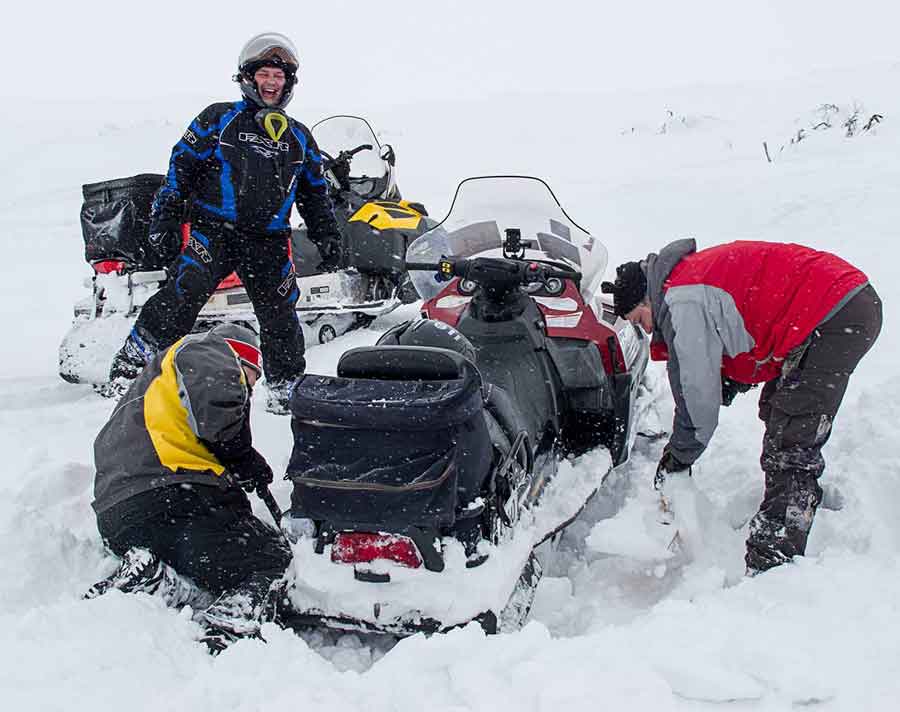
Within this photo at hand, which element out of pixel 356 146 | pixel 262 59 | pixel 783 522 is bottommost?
pixel 783 522

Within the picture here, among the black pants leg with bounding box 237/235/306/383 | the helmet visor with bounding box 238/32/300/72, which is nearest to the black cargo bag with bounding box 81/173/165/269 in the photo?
the black pants leg with bounding box 237/235/306/383

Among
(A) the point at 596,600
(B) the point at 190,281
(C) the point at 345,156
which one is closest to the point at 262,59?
(B) the point at 190,281

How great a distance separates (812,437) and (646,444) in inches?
46.1

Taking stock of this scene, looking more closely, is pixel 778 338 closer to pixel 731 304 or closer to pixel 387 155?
pixel 731 304

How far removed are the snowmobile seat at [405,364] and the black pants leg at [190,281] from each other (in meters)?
2.05

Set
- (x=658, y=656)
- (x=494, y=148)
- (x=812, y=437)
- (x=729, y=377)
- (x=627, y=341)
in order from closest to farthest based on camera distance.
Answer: (x=658, y=656) < (x=812, y=437) < (x=729, y=377) < (x=627, y=341) < (x=494, y=148)

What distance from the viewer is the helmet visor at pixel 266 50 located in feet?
12.9

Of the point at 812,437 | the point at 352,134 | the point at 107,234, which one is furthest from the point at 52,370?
the point at 812,437

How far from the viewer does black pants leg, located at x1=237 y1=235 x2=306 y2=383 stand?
13.4ft

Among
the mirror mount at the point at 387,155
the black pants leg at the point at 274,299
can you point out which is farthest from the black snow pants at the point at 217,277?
the mirror mount at the point at 387,155

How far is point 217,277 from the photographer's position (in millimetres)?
4105

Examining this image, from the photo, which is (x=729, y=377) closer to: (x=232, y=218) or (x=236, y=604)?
(x=236, y=604)

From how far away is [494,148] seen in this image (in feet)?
48.5

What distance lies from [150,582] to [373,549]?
0.75 m
